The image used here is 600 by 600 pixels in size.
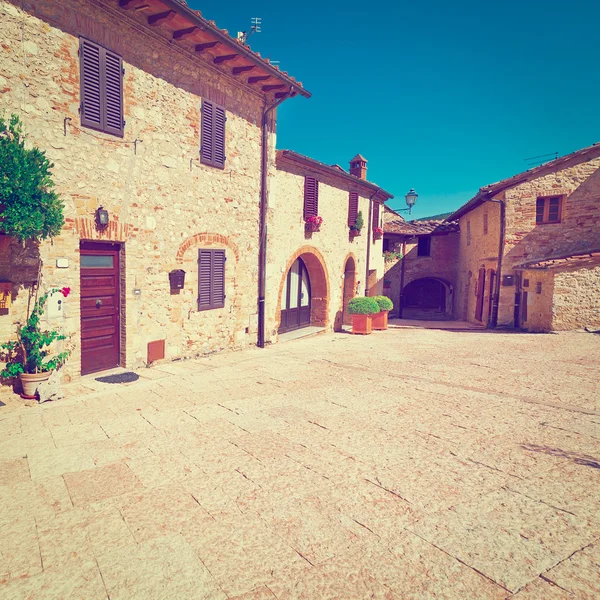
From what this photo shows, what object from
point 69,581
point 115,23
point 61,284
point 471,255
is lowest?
point 69,581

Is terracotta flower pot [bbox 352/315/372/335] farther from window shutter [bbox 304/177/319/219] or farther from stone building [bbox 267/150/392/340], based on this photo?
window shutter [bbox 304/177/319/219]

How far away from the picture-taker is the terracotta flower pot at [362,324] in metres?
13.7

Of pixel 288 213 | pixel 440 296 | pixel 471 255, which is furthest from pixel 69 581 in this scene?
→ pixel 440 296

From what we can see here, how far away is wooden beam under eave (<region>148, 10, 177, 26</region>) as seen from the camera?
6.88m

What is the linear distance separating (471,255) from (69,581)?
65.6ft

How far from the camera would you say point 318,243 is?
13336 millimetres

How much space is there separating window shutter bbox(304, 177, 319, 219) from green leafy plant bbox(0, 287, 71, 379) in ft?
26.4

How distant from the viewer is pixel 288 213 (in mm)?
11680

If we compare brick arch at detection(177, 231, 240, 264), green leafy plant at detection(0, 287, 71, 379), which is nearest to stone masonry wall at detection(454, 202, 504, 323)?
brick arch at detection(177, 231, 240, 264)

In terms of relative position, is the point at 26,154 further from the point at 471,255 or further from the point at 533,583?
the point at 471,255

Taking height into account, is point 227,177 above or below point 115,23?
below

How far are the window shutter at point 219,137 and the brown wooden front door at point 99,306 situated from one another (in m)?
3.10

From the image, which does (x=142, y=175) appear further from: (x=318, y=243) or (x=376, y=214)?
(x=376, y=214)

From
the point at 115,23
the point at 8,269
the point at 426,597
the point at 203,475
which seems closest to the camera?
the point at 426,597
